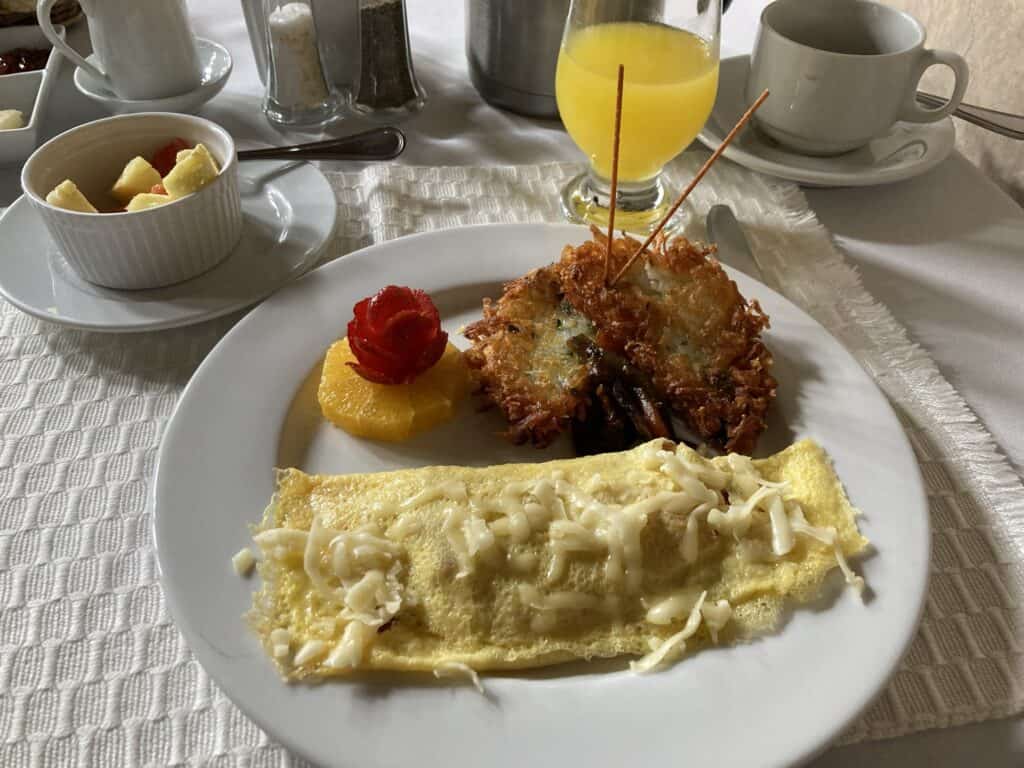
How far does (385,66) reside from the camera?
1.77 m

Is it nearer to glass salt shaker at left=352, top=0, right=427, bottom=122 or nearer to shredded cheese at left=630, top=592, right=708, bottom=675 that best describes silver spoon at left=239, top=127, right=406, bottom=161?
glass salt shaker at left=352, top=0, right=427, bottom=122

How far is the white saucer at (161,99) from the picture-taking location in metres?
1.69

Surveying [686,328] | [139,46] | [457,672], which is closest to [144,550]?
[457,672]

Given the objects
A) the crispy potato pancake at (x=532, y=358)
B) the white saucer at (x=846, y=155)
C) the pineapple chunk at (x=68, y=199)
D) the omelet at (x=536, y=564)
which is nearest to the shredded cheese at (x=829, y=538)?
the omelet at (x=536, y=564)

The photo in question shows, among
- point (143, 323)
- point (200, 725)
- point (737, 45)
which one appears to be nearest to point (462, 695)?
point (200, 725)

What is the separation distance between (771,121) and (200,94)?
1.24m

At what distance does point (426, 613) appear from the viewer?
867 millimetres

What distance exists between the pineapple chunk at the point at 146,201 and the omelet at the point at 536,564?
55cm

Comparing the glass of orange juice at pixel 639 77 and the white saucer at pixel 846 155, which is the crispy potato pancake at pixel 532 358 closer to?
the glass of orange juice at pixel 639 77

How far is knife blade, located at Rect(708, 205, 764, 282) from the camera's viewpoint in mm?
1407

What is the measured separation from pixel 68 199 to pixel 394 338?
1.97ft


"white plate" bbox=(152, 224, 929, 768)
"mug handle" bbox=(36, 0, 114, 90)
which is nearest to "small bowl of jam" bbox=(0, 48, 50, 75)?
Answer: "mug handle" bbox=(36, 0, 114, 90)

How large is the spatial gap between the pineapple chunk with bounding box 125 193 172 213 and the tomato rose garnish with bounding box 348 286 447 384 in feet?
1.36

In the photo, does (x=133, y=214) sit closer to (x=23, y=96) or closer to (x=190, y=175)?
(x=190, y=175)
